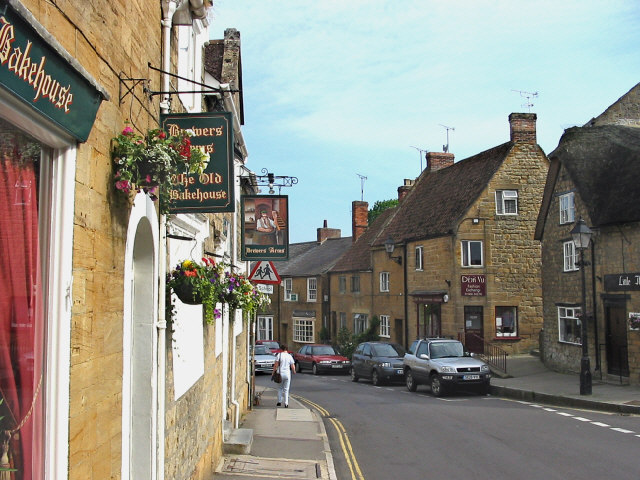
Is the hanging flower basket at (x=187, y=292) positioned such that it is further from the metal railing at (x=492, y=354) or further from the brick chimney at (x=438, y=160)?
the brick chimney at (x=438, y=160)

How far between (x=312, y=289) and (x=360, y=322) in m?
7.80

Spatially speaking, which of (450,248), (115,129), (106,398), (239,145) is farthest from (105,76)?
(450,248)

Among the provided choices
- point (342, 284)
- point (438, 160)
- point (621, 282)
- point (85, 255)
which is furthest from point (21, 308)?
point (342, 284)

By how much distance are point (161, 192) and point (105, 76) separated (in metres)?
1.21

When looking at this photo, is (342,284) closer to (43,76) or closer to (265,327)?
(265,327)

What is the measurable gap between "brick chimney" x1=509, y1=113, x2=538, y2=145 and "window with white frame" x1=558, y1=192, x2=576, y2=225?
21.3 feet

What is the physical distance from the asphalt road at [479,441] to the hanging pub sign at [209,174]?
5426 mm

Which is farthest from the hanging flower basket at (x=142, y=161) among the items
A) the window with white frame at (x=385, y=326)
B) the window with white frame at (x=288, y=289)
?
the window with white frame at (x=288, y=289)

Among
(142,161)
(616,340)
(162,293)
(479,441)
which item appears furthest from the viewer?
(616,340)

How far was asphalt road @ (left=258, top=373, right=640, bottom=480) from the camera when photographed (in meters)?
10.2

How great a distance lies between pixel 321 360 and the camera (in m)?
33.4

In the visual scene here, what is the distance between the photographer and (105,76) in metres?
4.42

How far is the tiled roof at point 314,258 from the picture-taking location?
4959cm

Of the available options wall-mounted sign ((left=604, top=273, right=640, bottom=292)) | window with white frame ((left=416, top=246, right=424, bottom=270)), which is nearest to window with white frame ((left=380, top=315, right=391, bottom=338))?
window with white frame ((left=416, top=246, right=424, bottom=270))
